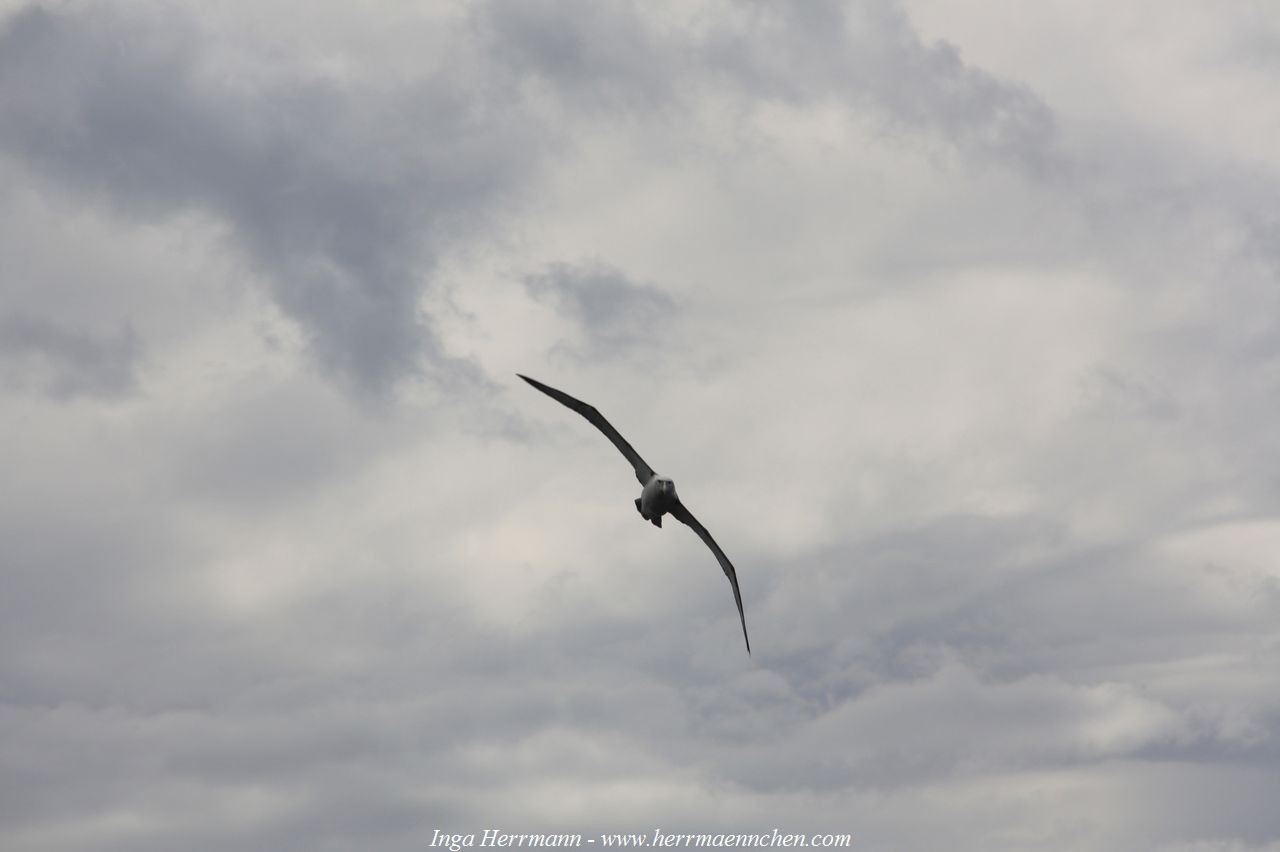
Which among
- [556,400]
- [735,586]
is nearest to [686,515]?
[735,586]

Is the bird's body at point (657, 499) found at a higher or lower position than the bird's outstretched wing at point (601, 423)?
lower

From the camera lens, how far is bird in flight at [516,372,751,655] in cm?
7762

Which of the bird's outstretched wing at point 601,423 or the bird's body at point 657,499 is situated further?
the bird's body at point 657,499

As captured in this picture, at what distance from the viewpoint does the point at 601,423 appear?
79.4 metres

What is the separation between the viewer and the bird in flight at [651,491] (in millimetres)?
77625

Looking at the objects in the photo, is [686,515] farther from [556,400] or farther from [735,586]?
[556,400]

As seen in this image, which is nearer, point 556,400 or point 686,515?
point 556,400

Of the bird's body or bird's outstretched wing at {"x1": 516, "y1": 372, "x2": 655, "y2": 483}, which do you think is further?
the bird's body

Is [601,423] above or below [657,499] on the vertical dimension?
above

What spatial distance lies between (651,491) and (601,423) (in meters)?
4.72

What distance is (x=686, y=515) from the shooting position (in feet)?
276

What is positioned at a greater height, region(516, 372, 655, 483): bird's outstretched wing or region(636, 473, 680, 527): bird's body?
region(516, 372, 655, 483): bird's outstretched wing

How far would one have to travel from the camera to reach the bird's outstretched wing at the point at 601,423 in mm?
73188

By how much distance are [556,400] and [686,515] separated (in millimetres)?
13573
